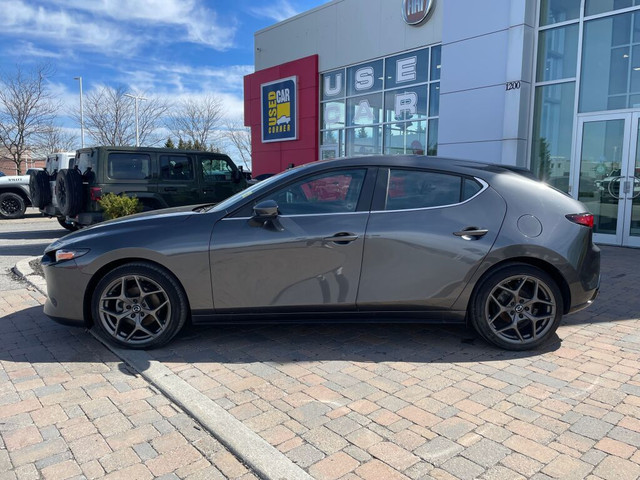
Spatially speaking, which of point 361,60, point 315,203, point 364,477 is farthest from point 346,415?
point 361,60

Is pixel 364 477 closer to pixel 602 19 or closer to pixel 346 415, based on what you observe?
pixel 346 415

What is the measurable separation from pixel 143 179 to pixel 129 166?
33 cm

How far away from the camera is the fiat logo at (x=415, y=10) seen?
12.4m

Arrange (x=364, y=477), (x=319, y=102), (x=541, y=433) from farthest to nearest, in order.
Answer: (x=319, y=102), (x=541, y=433), (x=364, y=477)

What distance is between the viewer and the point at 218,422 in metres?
2.83

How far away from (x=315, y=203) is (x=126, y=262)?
5.14ft

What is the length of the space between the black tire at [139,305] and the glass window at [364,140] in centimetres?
1129

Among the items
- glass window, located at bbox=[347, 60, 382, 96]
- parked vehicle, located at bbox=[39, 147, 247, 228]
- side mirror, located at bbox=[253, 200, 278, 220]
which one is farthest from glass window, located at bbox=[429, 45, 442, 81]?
side mirror, located at bbox=[253, 200, 278, 220]

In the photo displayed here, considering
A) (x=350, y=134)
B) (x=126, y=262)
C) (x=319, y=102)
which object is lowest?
(x=126, y=262)

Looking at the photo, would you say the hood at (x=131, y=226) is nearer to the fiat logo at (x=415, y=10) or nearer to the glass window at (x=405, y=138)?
the glass window at (x=405, y=138)

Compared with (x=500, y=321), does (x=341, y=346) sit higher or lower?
lower

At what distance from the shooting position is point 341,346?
404 cm

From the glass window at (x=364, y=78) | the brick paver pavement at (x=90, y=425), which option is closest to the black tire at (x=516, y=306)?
the brick paver pavement at (x=90, y=425)

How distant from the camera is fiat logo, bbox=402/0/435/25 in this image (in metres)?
12.4
